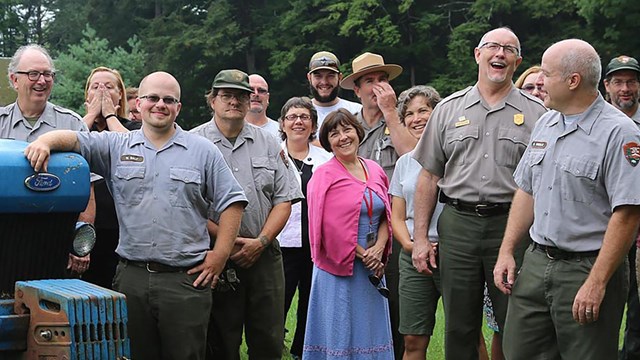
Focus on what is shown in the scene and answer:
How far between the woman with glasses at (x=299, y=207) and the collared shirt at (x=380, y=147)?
0.63 meters

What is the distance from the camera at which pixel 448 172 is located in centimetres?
589

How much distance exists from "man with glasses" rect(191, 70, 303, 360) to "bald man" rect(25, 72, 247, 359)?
88 centimetres

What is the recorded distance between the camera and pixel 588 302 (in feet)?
14.9

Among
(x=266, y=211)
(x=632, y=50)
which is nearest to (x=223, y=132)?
(x=266, y=211)

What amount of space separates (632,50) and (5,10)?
30.1 m

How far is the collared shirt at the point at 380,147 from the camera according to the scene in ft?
23.7

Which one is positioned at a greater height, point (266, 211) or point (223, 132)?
point (223, 132)

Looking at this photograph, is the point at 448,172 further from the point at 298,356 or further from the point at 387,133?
the point at 298,356

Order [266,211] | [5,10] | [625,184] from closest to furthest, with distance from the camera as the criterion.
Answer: [625,184]
[266,211]
[5,10]

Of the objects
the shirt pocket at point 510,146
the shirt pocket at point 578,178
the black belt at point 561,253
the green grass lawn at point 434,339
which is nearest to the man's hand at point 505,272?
the black belt at point 561,253

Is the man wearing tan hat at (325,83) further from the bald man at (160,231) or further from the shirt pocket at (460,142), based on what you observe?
the bald man at (160,231)

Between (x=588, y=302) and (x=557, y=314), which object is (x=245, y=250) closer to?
(x=557, y=314)

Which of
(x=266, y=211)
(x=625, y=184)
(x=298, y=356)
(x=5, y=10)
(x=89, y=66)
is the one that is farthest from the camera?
(x=5, y=10)

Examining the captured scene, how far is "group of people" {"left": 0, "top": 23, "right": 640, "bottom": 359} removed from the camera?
4.71 m
